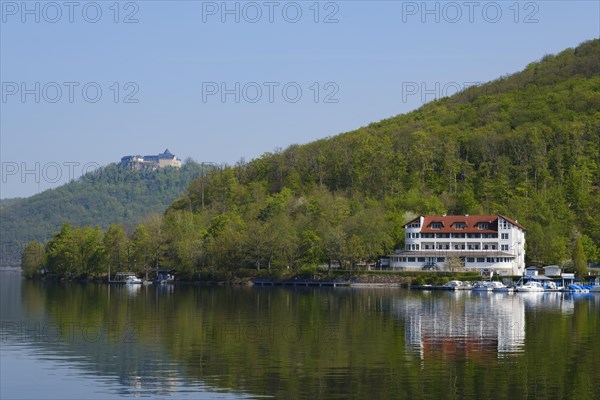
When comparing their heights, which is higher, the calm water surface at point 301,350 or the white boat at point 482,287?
the white boat at point 482,287

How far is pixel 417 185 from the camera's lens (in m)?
150

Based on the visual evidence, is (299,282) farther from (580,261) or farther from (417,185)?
(417,185)

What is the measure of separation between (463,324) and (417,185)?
→ 8737 cm

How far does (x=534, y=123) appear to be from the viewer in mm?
169875

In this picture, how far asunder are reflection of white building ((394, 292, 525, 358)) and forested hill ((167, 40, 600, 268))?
34476 mm

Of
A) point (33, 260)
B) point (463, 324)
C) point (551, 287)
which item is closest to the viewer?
point (463, 324)

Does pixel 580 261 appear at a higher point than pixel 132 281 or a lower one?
higher

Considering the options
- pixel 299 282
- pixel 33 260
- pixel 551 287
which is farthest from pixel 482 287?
pixel 33 260

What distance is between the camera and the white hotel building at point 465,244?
123250 millimetres

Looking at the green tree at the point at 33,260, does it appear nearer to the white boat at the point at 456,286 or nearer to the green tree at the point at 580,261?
the white boat at the point at 456,286

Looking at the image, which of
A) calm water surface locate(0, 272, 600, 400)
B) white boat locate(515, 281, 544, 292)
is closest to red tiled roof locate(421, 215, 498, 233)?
white boat locate(515, 281, 544, 292)

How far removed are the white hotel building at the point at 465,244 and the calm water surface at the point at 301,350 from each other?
39.0 m

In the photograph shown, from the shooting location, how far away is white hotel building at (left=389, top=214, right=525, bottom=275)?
123250mm

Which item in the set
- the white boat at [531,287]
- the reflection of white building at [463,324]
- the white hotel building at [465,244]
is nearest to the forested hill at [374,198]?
the white hotel building at [465,244]
